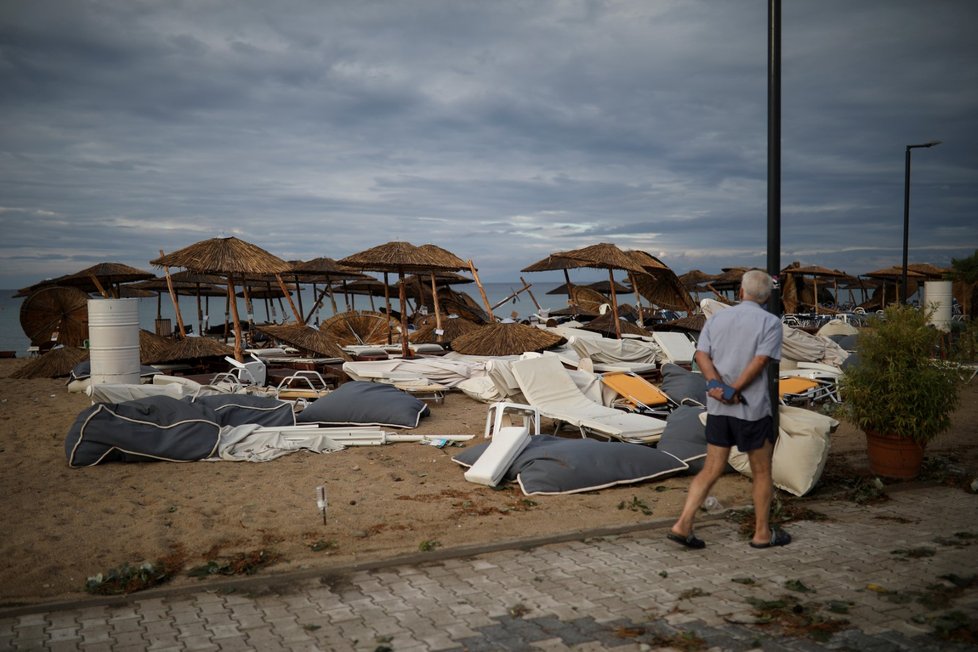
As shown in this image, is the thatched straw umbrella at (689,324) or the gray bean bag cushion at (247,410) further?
the thatched straw umbrella at (689,324)

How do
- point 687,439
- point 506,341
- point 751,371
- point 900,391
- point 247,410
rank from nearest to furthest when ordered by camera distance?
point 751,371
point 900,391
point 687,439
point 247,410
point 506,341

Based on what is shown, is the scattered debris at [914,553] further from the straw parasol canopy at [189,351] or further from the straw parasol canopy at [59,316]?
the straw parasol canopy at [59,316]

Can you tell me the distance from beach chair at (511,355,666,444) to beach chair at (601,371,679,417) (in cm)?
61

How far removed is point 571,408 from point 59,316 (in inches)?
574

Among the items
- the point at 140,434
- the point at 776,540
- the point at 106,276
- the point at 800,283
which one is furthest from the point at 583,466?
the point at 800,283

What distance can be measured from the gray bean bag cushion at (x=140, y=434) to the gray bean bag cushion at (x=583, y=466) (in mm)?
3056

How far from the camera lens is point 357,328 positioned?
1792 centimetres

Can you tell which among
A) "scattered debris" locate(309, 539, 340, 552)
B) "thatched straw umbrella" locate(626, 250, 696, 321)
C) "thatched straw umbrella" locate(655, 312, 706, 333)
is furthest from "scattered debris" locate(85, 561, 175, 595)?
"thatched straw umbrella" locate(626, 250, 696, 321)

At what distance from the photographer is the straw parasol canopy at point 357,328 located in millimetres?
17359

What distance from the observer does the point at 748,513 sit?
476 cm

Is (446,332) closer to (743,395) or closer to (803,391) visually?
(803,391)

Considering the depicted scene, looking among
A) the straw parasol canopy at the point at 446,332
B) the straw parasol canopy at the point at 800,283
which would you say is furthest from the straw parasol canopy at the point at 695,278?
the straw parasol canopy at the point at 446,332

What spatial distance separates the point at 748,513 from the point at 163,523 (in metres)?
3.90

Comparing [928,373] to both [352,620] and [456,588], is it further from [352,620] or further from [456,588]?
[352,620]
